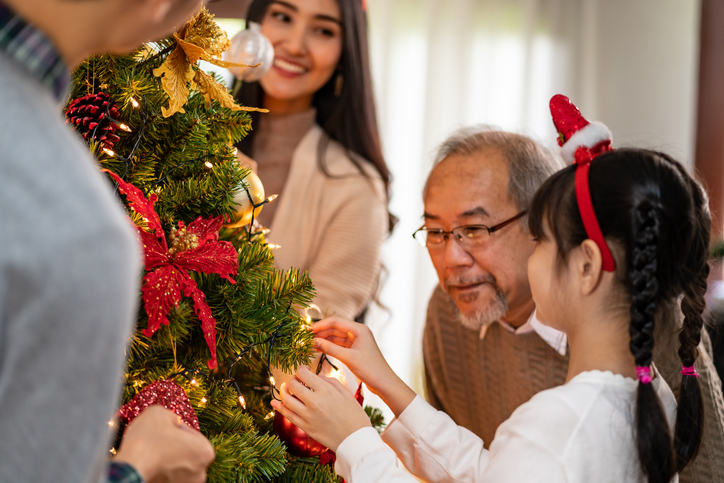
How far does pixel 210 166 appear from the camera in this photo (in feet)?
2.40

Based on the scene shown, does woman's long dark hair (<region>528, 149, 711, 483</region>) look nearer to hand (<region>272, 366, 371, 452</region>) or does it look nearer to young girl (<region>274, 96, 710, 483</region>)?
young girl (<region>274, 96, 710, 483</region>)

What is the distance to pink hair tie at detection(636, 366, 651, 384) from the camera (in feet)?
2.54

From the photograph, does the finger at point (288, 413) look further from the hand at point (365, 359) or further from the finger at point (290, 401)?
the hand at point (365, 359)

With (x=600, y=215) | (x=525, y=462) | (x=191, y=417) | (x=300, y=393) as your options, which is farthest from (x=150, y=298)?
(x=600, y=215)

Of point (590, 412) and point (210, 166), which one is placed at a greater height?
point (210, 166)

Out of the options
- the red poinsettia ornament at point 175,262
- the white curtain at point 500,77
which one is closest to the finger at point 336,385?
the red poinsettia ornament at point 175,262

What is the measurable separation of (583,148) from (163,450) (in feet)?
2.34

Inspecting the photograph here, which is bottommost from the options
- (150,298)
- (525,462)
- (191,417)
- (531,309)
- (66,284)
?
(531,309)

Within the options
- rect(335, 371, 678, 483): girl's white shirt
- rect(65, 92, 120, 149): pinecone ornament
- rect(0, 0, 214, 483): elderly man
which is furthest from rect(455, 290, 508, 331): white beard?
rect(0, 0, 214, 483): elderly man

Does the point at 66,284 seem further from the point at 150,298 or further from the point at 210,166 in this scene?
the point at 210,166

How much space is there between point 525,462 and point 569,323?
0.22 meters

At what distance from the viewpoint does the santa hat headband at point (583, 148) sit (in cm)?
83

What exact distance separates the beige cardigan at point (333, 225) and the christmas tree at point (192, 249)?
1.00 metres

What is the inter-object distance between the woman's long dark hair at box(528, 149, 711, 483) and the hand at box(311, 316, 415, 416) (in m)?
0.30
